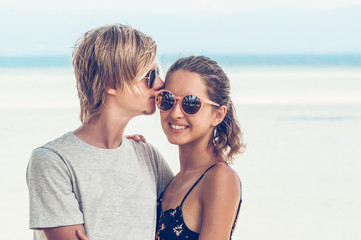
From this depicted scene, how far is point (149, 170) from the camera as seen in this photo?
2547mm

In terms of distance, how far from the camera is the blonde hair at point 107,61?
2.32 m

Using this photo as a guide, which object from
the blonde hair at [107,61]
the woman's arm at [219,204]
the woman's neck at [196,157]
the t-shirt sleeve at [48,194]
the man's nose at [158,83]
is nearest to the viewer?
the t-shirt sleeve at [48,194]

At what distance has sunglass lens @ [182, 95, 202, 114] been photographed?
2578 millimetres

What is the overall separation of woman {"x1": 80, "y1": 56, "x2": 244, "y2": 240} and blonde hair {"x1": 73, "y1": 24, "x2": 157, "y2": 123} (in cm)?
24

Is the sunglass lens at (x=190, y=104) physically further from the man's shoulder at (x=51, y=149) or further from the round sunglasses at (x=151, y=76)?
the man's shoulder at (x=51, y=149)

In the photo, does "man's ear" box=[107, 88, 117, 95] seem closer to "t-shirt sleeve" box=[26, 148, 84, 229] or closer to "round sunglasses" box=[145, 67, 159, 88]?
"round sunglasses" box=[145, 67, 159, 88]

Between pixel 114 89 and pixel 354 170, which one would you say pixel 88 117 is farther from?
pixel 354 170

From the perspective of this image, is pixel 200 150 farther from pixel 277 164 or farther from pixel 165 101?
pixel 277 164

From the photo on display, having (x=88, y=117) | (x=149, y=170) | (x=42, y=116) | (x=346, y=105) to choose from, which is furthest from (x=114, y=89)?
(x=346, y=105)

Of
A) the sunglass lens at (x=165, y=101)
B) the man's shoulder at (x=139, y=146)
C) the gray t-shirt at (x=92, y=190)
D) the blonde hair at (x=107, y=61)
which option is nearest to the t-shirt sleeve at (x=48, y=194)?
the gray t-shirt at (x=92, y=190)

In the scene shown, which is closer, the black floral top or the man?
the man

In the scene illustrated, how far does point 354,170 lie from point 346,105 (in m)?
7.17

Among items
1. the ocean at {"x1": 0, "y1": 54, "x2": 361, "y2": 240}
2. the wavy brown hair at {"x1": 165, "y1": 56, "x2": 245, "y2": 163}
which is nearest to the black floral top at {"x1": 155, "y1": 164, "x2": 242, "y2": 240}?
the wavy brown hair at {"x1": 165, "y1": 56, "x2": 245, "y2": 163}

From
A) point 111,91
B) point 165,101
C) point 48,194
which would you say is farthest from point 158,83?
point 48,194
